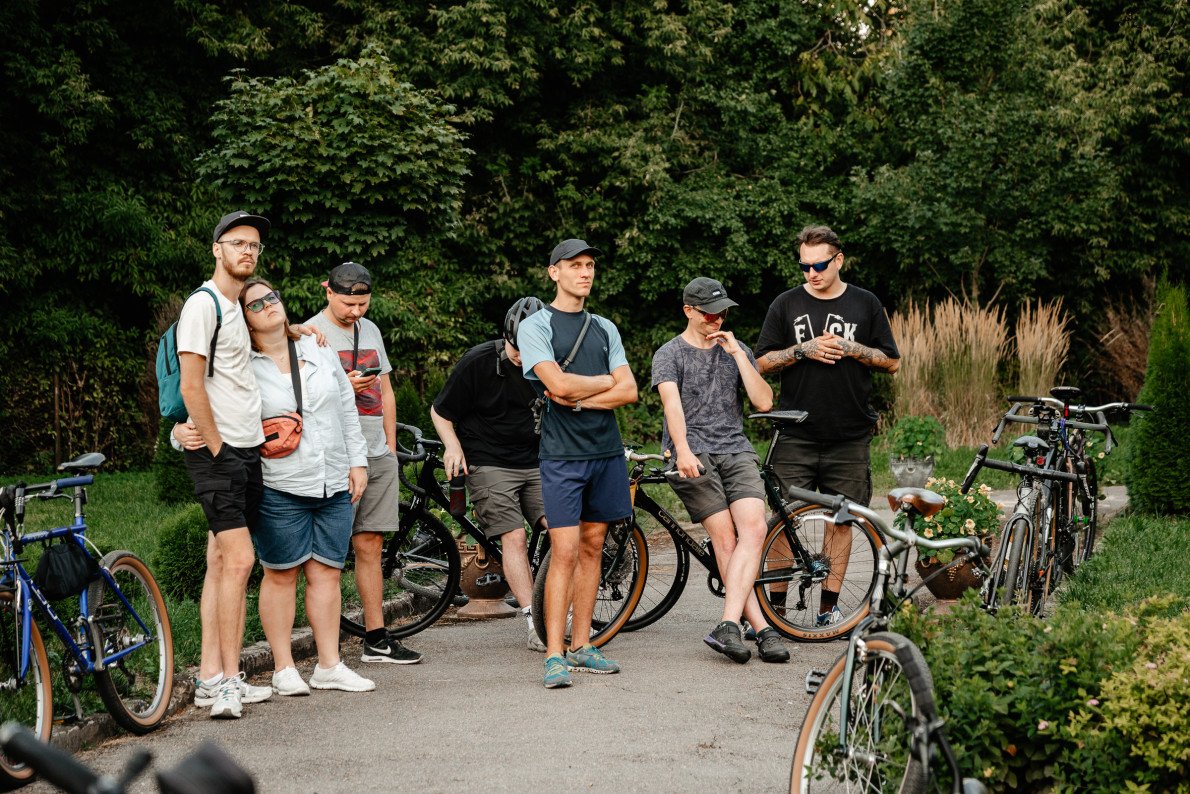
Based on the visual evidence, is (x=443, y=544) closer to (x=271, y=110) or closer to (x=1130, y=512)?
(x=1130, y=512)

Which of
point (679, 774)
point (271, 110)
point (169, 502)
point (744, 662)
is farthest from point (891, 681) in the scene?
point (271, 110)

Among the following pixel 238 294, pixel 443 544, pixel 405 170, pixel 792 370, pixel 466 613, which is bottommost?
pixel 466 613

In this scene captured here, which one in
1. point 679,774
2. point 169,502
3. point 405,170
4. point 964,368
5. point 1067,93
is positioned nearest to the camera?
point 679,774

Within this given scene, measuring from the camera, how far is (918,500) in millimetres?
3959

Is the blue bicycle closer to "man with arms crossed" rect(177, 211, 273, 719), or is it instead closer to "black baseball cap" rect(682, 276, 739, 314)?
"man with arms crossed" rect(177, 211, 273, 719)

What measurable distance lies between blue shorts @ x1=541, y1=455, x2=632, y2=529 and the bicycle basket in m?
2.03

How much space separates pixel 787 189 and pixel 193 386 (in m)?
18.4

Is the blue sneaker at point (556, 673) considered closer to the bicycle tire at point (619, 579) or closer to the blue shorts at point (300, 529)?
the bicycle tire at point (619, 579)

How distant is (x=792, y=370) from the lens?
6.94 m

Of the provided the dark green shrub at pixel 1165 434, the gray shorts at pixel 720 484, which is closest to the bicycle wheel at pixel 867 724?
the gray shorts at pixel 720 484

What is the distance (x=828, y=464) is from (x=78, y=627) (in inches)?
152

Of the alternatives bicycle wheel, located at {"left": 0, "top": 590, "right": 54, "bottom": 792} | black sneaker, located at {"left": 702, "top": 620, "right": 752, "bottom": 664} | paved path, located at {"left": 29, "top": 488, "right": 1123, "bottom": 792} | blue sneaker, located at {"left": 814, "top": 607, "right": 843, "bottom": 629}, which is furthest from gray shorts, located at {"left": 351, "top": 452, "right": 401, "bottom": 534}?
blue sneaker, located at {"left": 814, "top": 607, "right": 843, "bottom": 629}

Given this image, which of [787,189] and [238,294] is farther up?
[787,189]

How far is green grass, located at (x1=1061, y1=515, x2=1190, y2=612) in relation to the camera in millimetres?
6930
